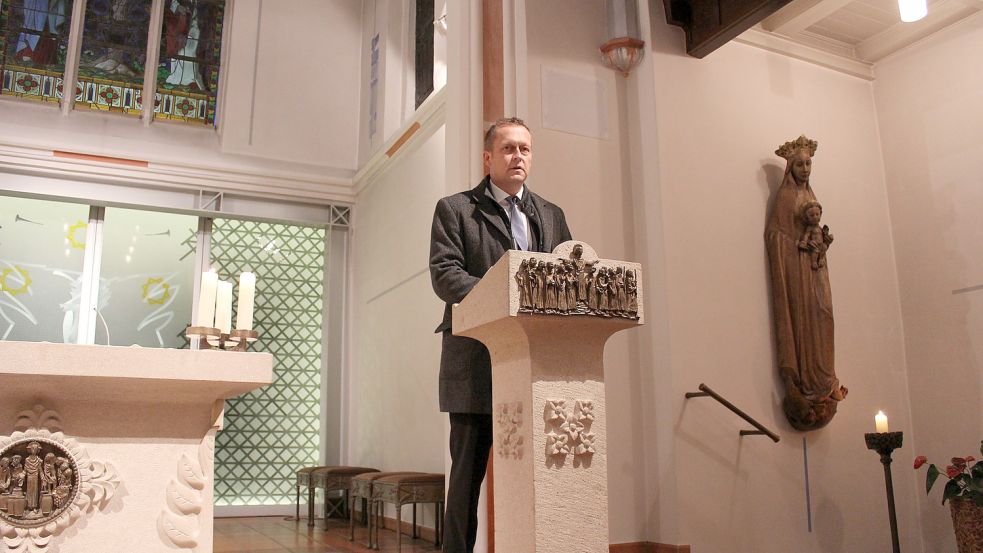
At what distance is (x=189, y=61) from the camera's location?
8.84m

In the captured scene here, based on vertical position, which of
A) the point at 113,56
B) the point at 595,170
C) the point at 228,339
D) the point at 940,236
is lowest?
the point at 228,339

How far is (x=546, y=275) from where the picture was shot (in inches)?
75.0

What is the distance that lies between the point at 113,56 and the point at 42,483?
24.3ft

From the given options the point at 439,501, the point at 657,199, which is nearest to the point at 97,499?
the point at 657,199

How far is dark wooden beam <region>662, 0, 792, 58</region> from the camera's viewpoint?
163 inches

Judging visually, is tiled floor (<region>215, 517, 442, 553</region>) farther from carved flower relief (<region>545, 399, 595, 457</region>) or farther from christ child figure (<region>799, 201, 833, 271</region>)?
carved flower relief (<region>545, 399, 595, 457</region>)

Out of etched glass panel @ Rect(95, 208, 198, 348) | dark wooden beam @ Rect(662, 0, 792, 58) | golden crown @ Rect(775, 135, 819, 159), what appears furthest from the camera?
etched glass panel @ Rect(95, 208, 198, 348)

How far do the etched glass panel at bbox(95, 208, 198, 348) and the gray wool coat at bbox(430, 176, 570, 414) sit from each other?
20.5 feet

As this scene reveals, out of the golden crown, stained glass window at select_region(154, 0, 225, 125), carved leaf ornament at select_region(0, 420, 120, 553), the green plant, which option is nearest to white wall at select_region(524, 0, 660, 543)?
the golden crown

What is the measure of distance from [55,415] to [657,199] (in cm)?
292

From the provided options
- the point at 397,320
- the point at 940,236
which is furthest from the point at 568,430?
the point at 397,320

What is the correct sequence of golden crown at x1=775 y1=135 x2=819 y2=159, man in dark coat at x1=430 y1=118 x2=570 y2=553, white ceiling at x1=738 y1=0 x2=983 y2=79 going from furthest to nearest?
white ceiling at x1=738 y1=0 x2=983 y2=79
golden crown at x1=775 y1=135 x2=819 y2=159
man in dark coat at x1=430 y1=118 x2=570 y2=553

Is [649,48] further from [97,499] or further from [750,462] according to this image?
[97,499]

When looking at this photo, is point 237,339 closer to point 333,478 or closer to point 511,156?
point 511,156
